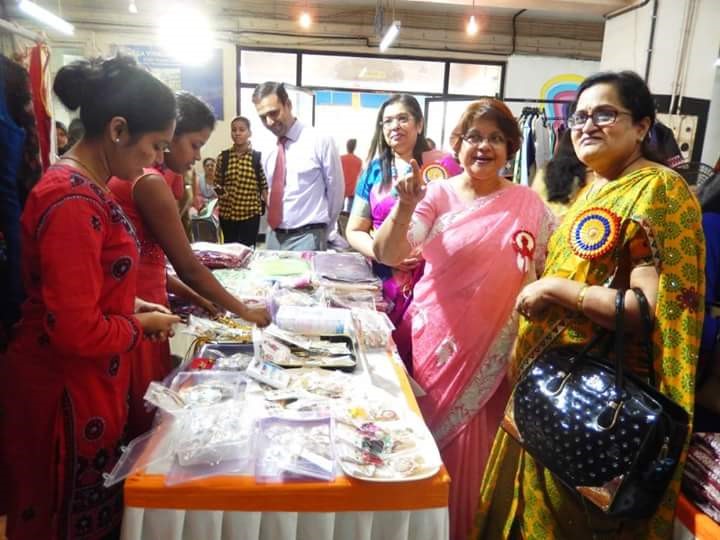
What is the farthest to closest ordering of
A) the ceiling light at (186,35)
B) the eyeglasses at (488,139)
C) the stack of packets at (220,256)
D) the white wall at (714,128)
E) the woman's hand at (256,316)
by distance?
the ceiling light at (186,35), the white wall at (714,128), the stack of packets at (220,256), the eyeglasses at (488,139), the woman's hand at (256,316)

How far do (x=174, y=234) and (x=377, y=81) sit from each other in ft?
21.5

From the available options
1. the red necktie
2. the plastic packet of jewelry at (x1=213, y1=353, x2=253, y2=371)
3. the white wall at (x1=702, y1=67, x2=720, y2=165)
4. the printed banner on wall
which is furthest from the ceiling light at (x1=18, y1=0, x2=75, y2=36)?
the white wall at (x1=702, y1=67, x2=720, y2=165)

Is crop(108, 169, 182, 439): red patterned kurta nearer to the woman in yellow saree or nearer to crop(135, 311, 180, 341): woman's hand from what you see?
crop(135, 311, 180, 341): woman's hand

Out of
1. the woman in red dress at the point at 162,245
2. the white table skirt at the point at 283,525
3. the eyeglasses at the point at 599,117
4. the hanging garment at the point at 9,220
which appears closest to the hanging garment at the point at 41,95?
the hanging garment at the point at 9,220

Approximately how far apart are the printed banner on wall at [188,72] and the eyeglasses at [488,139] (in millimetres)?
5837

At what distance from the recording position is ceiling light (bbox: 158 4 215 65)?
21.4 feet

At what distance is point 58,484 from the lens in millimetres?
1031

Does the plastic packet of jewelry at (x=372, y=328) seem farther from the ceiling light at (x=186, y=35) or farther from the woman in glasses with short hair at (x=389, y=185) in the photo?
the ceiling light at (x=186, y=35)

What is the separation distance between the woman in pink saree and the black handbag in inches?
18.2

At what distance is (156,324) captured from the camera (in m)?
1.12

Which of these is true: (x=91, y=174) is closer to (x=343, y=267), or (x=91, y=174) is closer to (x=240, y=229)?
(x=343, y=267)

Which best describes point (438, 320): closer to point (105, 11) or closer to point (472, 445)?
point (472, 445)

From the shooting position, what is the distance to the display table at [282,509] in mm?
854

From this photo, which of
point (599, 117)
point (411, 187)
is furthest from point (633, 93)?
point (411, 187)
